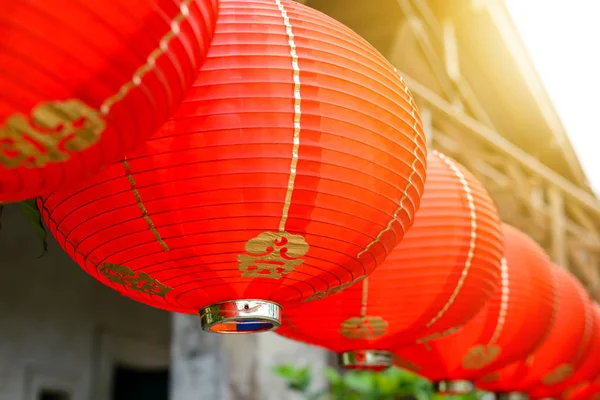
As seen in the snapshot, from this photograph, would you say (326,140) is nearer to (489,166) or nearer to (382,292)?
(382,292)

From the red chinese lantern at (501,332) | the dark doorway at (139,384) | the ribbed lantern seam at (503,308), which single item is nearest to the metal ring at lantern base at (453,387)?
the red chinese lantern at (501,332)

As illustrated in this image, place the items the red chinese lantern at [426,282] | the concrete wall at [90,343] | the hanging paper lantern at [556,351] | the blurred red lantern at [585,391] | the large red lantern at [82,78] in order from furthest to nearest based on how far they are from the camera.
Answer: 1. the blurred red lantern at [585,391]
2. the concrete wall at [90,343]
3. the hanging paper lantern at [556,351]
4. the red chinese lantern at [426,282]
5. the large red lantern at [82,78]

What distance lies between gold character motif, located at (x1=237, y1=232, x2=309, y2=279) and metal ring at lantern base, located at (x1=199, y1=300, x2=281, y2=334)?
57 mm

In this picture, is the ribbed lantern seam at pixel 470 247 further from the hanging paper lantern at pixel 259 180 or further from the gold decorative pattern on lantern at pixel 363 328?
the hanging paper lantern at pixel 259 180

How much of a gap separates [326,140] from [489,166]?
11.7ft

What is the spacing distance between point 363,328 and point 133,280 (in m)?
0.45

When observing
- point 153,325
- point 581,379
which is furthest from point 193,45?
point 153,325

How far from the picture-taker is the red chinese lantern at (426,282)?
3.84 ft

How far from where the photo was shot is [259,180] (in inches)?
29.3

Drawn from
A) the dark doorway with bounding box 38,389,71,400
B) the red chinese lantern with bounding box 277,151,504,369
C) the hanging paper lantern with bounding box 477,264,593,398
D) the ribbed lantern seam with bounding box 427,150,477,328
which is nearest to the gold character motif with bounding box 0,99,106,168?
the red chinese lantern with bounding box 277,151,504,369

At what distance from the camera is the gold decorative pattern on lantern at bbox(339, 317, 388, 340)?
3.95 feet

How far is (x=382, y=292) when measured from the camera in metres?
1.17

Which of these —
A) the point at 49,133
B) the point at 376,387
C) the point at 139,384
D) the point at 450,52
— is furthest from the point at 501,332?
the point at 139,384

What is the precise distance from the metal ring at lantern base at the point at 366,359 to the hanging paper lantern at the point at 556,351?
80cm
